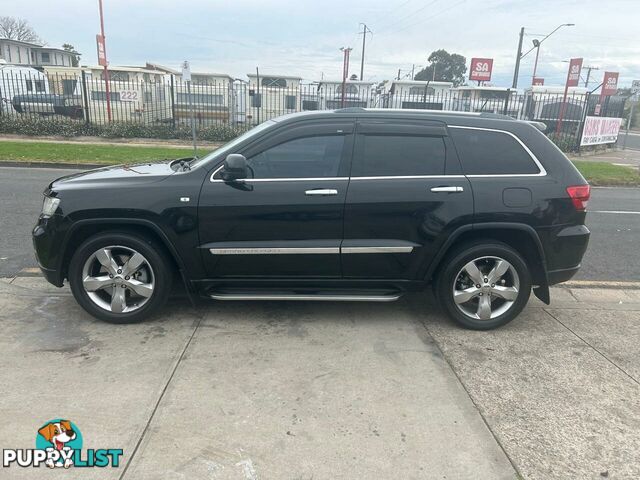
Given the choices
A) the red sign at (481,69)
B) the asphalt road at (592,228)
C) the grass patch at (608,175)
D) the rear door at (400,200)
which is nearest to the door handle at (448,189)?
the rear door at (400,200)

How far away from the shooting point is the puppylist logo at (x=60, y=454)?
248 centimetres

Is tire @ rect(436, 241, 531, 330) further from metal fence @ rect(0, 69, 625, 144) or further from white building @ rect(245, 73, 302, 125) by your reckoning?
white building @ rect(245, 73, 302, 125)

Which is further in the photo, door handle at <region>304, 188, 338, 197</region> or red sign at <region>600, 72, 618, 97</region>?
red sign at <region>600, 72, 618, 97</region>

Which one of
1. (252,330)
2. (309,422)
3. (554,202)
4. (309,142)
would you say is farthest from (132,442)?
(554,202)

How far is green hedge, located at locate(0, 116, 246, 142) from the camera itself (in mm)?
18531

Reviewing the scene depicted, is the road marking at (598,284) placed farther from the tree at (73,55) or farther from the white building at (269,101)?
the tree at (73,55)

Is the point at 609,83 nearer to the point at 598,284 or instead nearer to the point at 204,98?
the point at 204,98

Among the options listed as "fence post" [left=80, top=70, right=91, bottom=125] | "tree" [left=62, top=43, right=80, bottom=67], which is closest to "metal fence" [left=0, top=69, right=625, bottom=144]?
"fence post" [left=80, top=70, right=91, bottom=125]

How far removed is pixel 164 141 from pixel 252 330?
16476 millimetres

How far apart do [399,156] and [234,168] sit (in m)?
1.31

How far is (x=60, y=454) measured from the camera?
256 cm

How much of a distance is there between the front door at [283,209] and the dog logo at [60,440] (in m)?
1.52

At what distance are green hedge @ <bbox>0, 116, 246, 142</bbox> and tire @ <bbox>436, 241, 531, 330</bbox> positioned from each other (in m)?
16.0

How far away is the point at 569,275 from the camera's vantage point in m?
4.11
